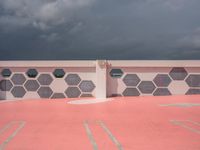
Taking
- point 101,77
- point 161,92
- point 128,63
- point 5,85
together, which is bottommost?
point 161,92

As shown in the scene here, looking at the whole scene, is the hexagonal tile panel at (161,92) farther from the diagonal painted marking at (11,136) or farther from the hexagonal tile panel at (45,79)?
the diagonal painted marking at (11,136)

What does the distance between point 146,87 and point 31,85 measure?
5.11 m

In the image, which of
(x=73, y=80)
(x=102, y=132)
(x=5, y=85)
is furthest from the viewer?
(x=5, y=85)

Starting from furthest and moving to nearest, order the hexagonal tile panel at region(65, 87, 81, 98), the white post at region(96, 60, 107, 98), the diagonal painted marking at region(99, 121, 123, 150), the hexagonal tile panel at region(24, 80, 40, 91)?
the hexagonal tile panel at region(24, 80, 40, 91)
the hexagonal tile panel at region(65, 87, 81, 98)
the white post at region(96, 60, 107, 98)
the diagonal painted marking at region(99, 121, 123, 150)

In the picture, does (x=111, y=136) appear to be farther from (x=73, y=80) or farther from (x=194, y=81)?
(x=194, y=81)

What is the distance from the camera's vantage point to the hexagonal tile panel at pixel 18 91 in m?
12.6

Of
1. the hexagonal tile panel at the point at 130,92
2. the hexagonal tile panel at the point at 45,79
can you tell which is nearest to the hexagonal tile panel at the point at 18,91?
the hexagonal tile panel at the point at 45,79

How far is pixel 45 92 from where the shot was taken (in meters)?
12.7

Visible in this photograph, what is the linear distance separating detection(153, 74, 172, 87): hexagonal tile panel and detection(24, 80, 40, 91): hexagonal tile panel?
206 inches

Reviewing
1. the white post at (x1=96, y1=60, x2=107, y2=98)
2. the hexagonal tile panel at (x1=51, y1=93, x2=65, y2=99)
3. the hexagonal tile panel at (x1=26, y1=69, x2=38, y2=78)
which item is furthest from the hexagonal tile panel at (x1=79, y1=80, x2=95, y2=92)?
the hexagonal tile panel at (x1=26, y1=69, x2=38, y2=78)

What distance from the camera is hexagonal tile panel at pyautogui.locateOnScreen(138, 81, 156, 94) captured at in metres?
12.5

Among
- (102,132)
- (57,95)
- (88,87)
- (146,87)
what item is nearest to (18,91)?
(57,95)

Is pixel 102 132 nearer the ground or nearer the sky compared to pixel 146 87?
nearer the sky

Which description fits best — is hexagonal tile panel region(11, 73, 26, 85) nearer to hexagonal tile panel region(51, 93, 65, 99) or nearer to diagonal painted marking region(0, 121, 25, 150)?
hexagonal tile panel region(51, 93, 65, 99)
